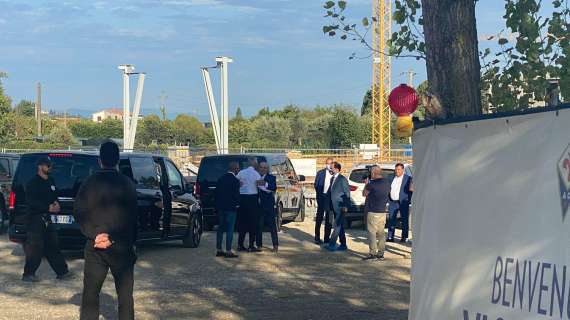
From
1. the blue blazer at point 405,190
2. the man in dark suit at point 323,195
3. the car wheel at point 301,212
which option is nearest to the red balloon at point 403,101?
the man in dark suit at point 323,195

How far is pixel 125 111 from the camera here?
45250mm

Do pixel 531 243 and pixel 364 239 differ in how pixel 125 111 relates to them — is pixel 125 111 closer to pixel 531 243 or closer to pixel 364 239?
pixel 364 239

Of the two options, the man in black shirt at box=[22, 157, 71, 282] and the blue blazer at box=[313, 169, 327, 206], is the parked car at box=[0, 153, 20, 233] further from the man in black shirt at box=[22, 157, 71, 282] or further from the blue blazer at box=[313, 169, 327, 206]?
the man in black shirt at box=[22, 157, 71, 282]

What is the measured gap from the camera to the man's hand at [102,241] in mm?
7316

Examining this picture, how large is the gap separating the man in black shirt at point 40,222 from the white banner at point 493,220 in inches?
290

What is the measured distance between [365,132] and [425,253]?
75471mm

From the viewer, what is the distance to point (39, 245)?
11.6m

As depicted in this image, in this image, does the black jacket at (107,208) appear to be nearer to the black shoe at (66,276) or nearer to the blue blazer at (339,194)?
the black shoe at (66,276)

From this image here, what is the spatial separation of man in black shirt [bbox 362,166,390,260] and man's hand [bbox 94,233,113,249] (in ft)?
24.2

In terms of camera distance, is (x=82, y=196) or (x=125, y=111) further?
(x=125, y=111)

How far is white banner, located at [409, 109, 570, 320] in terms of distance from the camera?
155 inches

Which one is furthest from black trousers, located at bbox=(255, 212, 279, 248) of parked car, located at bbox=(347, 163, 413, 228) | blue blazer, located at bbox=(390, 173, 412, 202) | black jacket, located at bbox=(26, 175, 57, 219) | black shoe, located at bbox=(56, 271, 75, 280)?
black jacket, located at bbox=(26, 175, 57, 219)

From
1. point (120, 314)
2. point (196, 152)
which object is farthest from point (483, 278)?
point (196, 152)

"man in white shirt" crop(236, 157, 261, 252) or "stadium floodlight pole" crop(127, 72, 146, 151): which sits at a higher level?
"stadium floodlight pole" crop(127, 72, 146, 151)
